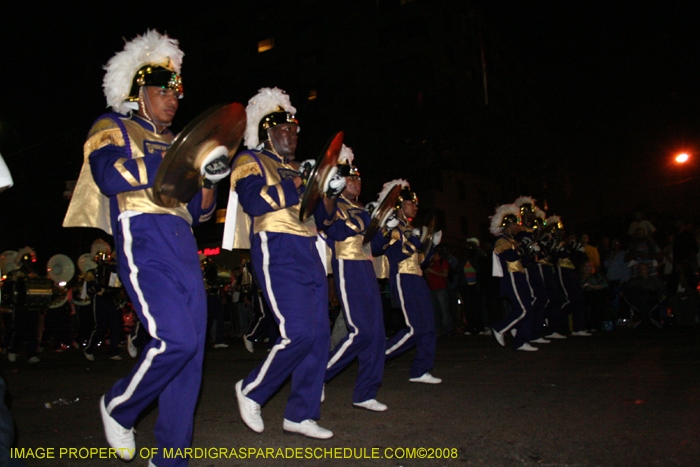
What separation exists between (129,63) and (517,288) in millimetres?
6713

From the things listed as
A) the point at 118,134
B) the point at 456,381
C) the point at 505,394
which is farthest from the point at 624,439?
the point at 118,134

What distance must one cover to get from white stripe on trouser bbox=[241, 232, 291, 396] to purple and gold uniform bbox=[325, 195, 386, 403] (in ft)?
2.40

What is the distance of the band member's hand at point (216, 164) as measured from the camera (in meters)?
3.02

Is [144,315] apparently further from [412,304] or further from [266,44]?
[266,44]

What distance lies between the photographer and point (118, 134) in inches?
127

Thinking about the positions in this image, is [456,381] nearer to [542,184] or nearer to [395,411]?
[395,411]

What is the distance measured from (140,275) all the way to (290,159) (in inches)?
73.9

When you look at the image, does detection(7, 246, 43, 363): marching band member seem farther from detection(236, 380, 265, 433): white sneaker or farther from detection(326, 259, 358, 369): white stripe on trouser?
detection(236, 380, 265, 433): white sneaker

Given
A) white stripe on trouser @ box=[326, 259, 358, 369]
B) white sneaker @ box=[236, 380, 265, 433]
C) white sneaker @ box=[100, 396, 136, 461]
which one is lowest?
white sneaker @ box=[236, 380, 265, 433]

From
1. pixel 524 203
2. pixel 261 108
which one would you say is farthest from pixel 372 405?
pixel 524 203

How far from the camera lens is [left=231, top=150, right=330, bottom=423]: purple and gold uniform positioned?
389cm

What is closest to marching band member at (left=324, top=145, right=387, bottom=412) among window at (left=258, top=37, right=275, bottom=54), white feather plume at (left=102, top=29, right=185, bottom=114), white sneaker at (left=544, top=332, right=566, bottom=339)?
white feather plume at (left=102, top=29, right=185, bottom=114)

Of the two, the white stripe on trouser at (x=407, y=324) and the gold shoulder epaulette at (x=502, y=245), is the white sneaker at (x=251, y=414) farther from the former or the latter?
the gold shoulder epaulette at (x=502, y=245)

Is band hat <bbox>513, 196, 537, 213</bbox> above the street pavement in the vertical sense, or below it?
above
